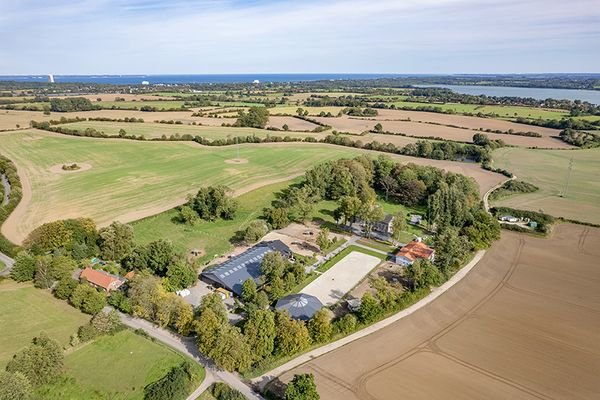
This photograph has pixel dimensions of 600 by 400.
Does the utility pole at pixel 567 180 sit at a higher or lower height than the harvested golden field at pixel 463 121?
lower

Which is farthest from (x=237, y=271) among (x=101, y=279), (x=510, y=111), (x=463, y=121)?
(x=510, y=111)

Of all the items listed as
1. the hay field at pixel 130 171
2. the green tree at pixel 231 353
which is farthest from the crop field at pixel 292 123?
the green tree at pixel 231 353

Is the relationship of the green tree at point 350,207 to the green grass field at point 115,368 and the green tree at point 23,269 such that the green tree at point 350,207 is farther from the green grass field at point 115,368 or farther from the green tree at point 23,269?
the green tree at point 23,269

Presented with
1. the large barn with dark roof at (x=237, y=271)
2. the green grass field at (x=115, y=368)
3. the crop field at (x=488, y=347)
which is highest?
the large barn with dark roof at (x=237, y=271)

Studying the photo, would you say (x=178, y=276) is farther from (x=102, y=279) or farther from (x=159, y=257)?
(x=102, y=279)

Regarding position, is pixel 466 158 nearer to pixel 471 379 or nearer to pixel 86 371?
pixel 471 379

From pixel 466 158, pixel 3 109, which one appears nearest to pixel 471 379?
pixel 466 158

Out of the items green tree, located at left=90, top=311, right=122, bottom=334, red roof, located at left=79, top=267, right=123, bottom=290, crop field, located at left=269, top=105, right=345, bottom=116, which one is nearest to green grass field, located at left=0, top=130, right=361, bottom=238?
red roof, located at left=79, top=267, right=123, bottom=290
